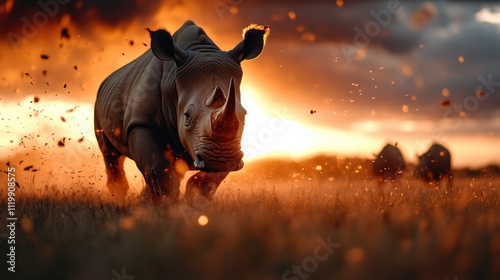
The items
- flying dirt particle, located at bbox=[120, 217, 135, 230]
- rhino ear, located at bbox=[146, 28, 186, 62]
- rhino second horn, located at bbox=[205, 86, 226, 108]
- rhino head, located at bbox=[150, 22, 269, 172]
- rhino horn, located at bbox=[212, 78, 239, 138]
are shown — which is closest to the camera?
flying dirt particle, located at bbox=[120, 217, 135, 230]

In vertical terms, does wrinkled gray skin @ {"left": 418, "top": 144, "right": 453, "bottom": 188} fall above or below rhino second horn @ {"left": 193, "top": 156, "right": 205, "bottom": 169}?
above

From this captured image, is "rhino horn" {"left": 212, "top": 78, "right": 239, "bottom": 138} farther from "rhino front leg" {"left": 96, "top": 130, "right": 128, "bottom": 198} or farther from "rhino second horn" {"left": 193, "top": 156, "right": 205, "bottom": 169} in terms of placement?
"rhino front leg" {"left": 96, "top": 130, "right": 128, "bottom": 198}

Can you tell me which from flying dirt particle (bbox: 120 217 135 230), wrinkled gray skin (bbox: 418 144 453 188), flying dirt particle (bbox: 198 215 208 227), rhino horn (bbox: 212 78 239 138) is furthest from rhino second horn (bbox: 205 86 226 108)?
wrinkled gray skin (bbox: 418 144 453 188)

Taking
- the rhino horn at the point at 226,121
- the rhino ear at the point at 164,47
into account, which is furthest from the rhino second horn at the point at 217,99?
the rhino ear at the point at 164,47

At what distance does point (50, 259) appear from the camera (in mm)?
3531

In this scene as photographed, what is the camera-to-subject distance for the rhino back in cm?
695

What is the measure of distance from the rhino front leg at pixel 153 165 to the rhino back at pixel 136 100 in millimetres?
158

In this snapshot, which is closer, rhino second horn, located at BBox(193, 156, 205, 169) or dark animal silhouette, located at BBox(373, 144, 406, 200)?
rhino second horn, located at BBox(193, 156, 205, 169)

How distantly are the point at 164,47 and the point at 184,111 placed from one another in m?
0.76

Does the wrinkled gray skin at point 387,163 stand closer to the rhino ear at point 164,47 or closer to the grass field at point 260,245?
the rhino ear at point 164,47

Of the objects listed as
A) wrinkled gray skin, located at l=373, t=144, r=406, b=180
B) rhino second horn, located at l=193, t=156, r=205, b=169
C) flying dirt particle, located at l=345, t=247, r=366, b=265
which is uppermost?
wrinkled gray skin, located at l=373, t=144, r=406, b=180

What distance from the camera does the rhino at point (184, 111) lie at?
5.70 m

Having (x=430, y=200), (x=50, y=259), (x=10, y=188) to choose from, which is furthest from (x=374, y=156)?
(x=50, y=259)

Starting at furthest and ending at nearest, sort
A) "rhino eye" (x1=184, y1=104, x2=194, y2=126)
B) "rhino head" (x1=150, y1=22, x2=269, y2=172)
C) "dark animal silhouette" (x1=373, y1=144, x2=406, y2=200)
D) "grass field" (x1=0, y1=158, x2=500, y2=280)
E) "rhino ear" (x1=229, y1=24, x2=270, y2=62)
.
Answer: "dark animal silhouette" (x1=373, y1=144, x2=406, y2=200) < "rhino ear" (x1=229, y1=24, x2=270, y2=62) < "rhino eye" (x1=184, y1=104, x2=194, y2=126) < "rhino head" (x1=150, y1=22, x2=269, y2=172) < "grass field" (x1=0, y1=158, x2=500, y2=280)
